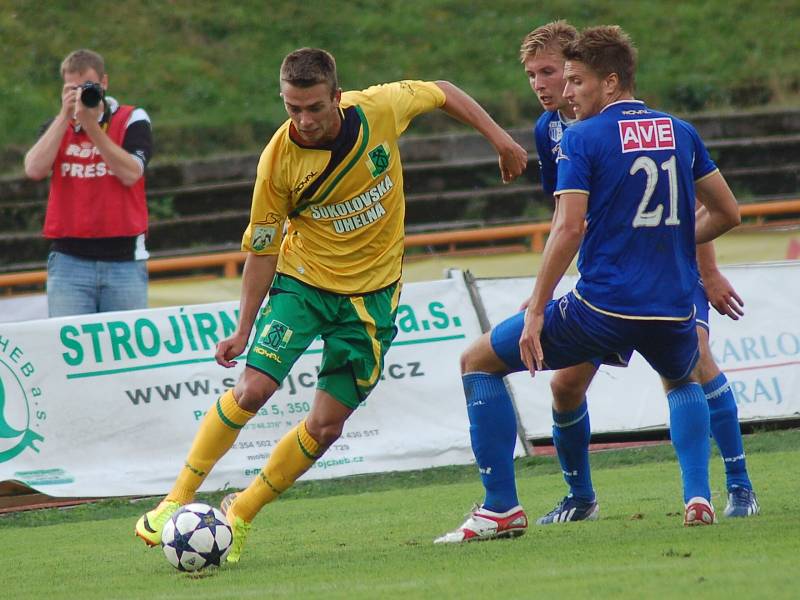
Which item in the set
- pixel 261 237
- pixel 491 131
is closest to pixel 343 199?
pixel 261 237

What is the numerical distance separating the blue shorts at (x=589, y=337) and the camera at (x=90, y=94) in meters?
4.31

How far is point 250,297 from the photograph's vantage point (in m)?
5.97

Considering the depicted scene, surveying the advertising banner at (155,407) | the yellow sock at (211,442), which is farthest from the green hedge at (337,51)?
the yellow sock at (211,442)

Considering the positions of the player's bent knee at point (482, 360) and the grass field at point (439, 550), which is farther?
the player's bent knee at point (482, 360)

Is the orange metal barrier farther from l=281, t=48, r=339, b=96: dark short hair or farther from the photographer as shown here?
l=281, t=48, r=339, b=96: dark short hair

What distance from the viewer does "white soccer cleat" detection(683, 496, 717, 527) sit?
5695mm

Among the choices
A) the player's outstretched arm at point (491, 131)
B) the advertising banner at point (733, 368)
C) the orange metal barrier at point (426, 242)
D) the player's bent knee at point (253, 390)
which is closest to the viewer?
the player's bent knee at point (253, 390)

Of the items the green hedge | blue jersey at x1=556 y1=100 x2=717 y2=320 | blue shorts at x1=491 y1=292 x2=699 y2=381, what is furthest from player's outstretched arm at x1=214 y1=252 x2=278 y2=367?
the green hedge

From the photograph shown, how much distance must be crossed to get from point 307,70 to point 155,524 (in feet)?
6.63

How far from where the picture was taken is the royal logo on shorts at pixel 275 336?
19.4ft

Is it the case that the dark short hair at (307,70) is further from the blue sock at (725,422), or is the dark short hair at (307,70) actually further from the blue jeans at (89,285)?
the blue jeans at (89,285)

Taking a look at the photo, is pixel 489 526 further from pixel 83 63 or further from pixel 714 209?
pixel 83 63

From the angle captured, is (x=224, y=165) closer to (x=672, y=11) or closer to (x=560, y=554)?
Result: (x=672, y=11)

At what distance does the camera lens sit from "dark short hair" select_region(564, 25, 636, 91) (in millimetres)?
4404
